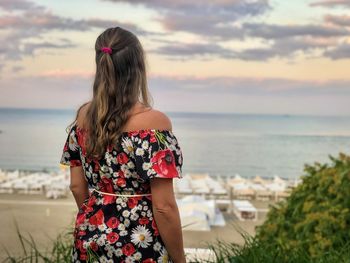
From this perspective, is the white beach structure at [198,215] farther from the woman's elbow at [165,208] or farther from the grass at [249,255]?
the woman's elbow at [165,208]

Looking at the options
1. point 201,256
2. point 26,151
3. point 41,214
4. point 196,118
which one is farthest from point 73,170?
point 196,118

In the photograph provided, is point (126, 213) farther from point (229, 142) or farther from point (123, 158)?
point (229, 142)

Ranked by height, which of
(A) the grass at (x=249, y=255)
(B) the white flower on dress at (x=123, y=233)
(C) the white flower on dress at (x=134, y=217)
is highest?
(C) the white flower on dress at (x=134, y=217)

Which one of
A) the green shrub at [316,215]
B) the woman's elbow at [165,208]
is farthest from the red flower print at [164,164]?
the green shrub at [316,215]

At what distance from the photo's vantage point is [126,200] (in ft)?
7.54

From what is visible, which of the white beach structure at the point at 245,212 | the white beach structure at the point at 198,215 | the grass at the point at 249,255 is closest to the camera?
the grass at the point at 249,255

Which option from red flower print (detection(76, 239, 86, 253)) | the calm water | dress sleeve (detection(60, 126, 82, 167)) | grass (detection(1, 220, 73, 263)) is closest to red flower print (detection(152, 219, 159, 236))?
red flower print (detection(76, 239, 86, 253))

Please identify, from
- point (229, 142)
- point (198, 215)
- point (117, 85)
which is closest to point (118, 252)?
point (117, 85)

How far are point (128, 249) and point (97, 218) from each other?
0.57 ft

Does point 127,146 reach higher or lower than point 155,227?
higher

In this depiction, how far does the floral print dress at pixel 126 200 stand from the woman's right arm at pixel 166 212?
0.13ft

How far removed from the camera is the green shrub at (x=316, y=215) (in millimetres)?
3750

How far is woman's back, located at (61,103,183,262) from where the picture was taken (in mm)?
2211

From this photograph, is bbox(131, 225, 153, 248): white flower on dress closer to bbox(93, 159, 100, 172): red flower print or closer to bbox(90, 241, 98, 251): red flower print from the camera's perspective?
bbox(90, 241, 98, 251): red flower print
